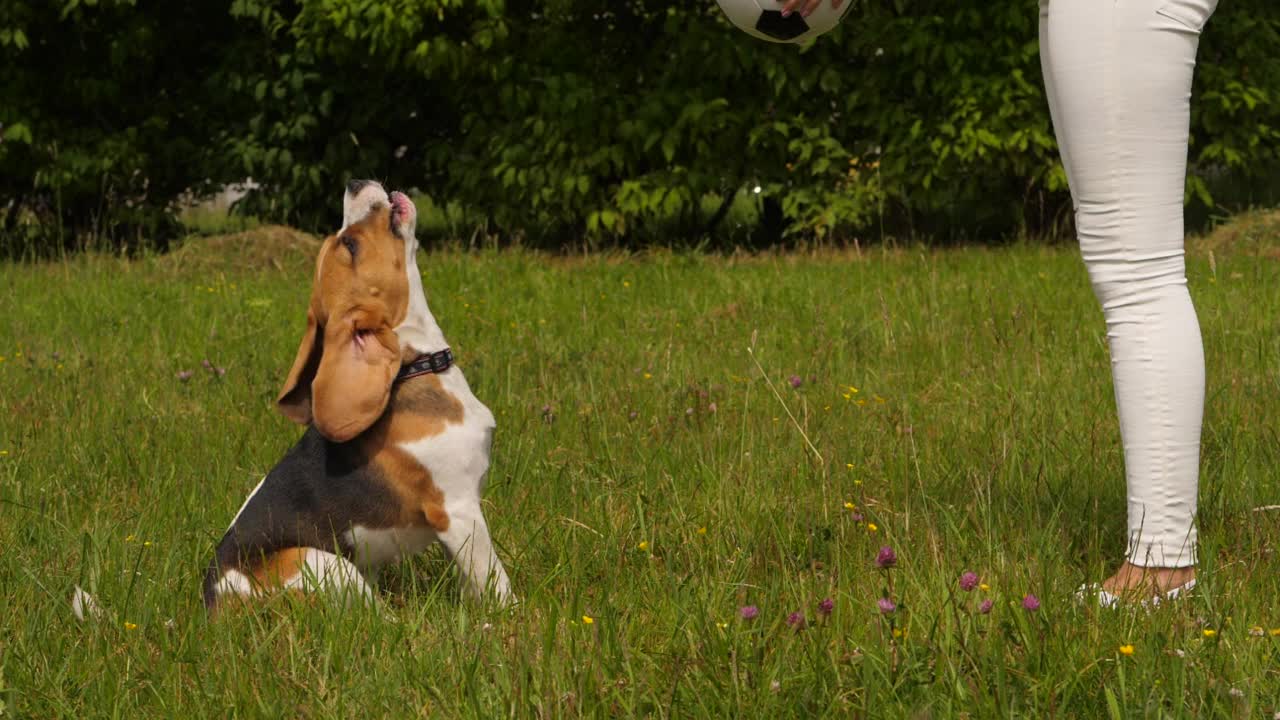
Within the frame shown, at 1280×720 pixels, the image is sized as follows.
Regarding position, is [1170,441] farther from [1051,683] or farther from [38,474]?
[38,474]

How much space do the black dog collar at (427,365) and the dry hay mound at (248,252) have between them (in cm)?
650

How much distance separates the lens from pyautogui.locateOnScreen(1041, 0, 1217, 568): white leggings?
2.76 metres

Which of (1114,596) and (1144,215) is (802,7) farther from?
(1114,596)

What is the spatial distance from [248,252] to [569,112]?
103 inches

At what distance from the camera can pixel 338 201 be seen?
455 inches

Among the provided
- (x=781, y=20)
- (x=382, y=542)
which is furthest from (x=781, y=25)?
(x=382, y=542)

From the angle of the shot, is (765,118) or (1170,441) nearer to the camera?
(1170,441)

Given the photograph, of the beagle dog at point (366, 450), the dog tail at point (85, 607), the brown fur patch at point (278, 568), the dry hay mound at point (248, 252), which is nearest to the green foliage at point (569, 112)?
the dry hay mound at point (248, 252)

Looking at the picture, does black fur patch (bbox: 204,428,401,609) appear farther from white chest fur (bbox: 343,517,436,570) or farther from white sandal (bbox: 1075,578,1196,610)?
white sandal (bbox: 1075,578,1196,610)

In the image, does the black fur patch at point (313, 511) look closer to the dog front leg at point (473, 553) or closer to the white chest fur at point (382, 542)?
the white chest fur at point (382, 542)

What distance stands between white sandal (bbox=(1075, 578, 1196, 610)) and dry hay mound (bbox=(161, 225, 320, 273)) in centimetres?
750

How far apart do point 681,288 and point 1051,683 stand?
5.74 meters

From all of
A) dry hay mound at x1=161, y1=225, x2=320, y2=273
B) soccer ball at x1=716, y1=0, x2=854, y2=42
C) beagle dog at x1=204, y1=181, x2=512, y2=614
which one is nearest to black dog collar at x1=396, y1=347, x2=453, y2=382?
beagle dog at x1=204, y1=181, x2=512, y2=614

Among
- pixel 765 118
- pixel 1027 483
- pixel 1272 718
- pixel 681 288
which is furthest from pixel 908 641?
pixel 765 118
